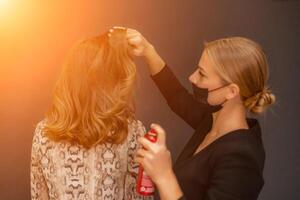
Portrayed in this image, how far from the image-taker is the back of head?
3.81 ft

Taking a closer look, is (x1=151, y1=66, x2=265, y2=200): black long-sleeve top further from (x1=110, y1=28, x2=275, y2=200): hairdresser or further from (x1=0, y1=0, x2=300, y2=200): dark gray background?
(x1=0, y1=0, x2=300, y2=200): dark gray background

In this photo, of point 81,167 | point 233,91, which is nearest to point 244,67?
point 233,91

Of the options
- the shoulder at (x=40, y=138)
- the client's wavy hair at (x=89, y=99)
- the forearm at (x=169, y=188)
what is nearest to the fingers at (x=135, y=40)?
the client's wavy hair at (x=89, y=99)

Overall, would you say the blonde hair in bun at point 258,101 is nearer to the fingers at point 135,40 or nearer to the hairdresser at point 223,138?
the hairdresser at point 223,138

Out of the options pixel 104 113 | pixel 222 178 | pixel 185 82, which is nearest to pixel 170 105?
pixel 185 82

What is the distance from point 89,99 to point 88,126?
8 cm

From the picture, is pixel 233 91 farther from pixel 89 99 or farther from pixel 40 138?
pixel 40 138

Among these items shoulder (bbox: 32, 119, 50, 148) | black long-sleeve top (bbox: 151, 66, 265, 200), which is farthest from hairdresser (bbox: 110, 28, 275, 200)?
shoulder (bbox: 32, 119, 50, 148)

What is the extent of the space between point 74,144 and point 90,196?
166mm

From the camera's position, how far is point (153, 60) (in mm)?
1456

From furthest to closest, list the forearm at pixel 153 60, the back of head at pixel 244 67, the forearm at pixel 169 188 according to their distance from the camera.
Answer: the forearm at pixel 153 60 → the back of head at pixel 244 67 → the forearm at pixel 169 188

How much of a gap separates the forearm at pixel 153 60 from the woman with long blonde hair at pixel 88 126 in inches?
7.3

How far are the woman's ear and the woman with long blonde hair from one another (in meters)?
0.30

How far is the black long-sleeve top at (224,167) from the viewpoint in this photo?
1.07 m
